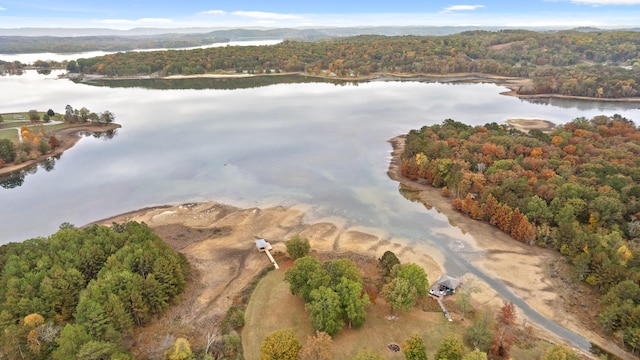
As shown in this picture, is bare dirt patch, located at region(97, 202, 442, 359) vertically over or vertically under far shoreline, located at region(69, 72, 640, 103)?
under

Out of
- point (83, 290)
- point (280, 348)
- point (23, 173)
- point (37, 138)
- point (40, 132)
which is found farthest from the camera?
point (40, 132)

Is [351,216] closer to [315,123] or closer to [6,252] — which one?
[6,252]

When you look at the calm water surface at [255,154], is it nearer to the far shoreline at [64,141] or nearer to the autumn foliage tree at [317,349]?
the far shoreline at [64,141]

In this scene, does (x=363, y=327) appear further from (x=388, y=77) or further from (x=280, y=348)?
(x=388, y=77)

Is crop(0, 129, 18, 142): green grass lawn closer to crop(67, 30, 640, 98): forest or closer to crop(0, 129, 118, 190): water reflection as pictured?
crop(0, 129, 118, 190): water reflection

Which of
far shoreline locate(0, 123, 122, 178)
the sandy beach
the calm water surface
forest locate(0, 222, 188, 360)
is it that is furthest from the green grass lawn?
forest locate(0, 222, 188, 360)

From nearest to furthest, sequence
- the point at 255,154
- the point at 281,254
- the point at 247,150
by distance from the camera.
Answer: the point at 281,254
the point at 255,154
the point at 247,150

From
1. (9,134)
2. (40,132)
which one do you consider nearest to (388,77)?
(40,132)
